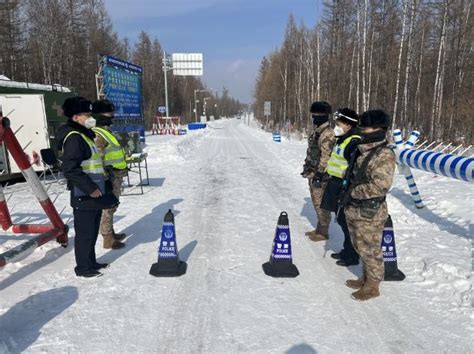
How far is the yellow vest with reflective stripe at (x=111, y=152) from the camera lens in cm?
511

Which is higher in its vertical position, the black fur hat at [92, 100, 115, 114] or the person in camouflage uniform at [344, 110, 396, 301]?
the black fur hat at [92, 100, 115, 114]

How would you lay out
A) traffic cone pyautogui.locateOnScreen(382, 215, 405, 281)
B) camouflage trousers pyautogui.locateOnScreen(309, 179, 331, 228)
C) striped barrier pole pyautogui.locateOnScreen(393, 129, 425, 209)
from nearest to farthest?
traffic cone pyautogui.locateOnScreen(382, 215, 405, 281), camouflage trousers pyautogui.locateOnScreen(309, 179, 331, 228), striped barrier pole pyautogui.locateOnScreen(393, 129, 425, 209)

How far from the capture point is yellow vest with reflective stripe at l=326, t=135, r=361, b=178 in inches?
175

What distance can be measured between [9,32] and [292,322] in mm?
29909

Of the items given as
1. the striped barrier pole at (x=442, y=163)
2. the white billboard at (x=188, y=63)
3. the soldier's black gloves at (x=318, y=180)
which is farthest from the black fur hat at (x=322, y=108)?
the white billboard at (x=188, y=63)

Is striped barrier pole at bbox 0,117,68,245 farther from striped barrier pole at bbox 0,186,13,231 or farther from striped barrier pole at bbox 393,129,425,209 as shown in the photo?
striped barrier pole at bbox 393,129,425,209

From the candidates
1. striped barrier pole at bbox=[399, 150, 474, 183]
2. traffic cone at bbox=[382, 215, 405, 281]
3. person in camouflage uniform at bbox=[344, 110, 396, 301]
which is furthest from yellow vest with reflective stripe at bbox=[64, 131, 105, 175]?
striped barrier pole at bbox=[399, 150, 474, 183]

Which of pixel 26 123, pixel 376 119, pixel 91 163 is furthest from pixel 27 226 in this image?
pixel 26 123

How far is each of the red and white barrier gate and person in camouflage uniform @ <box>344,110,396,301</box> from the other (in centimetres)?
384

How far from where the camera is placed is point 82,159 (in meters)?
3.89

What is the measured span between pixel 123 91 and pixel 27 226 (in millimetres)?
14201

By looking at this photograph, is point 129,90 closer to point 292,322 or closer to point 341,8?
point 292,322

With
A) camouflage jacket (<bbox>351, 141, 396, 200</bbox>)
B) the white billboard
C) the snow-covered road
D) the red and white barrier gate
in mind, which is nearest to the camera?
the snow-covered road

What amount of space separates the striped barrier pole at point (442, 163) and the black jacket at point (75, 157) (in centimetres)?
518
